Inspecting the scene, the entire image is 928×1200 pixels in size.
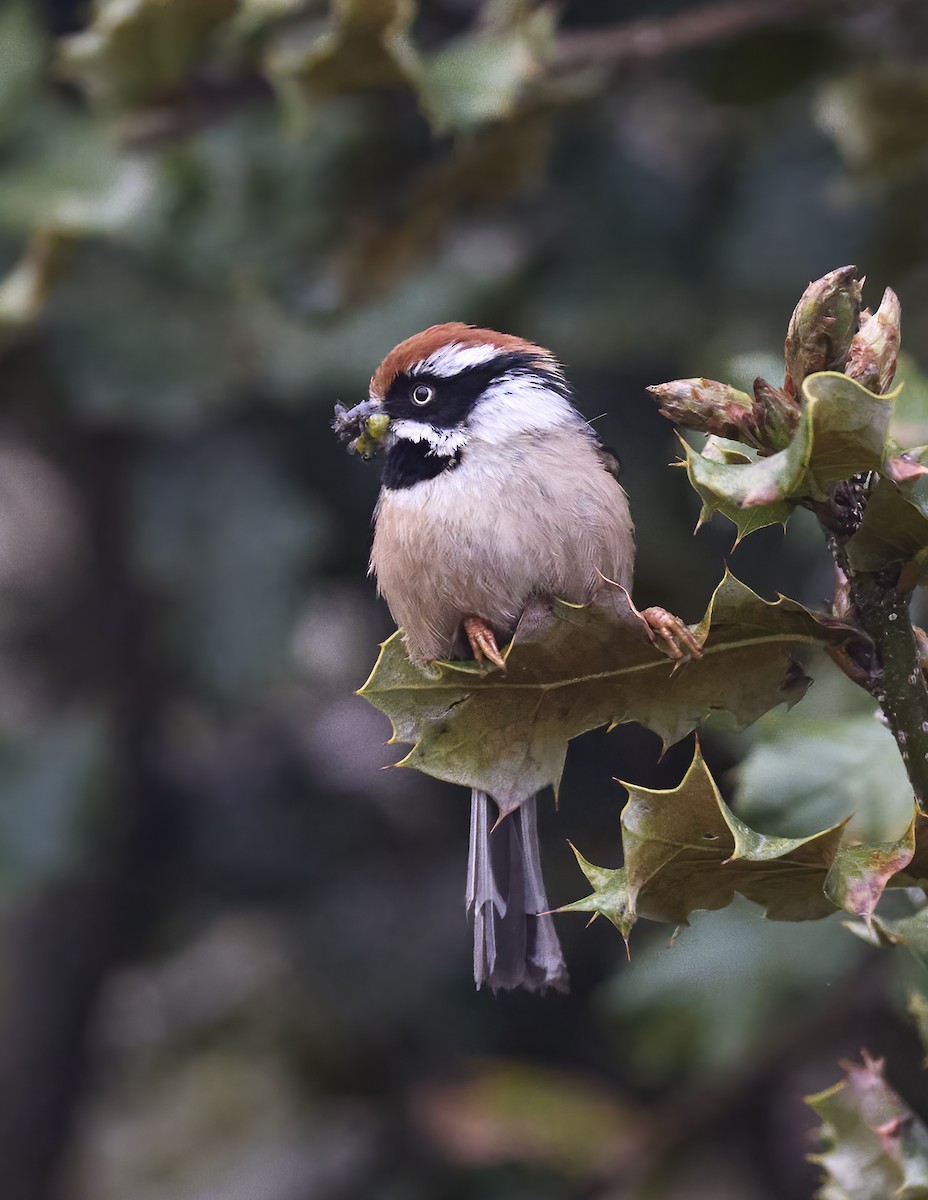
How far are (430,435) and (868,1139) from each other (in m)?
1.15

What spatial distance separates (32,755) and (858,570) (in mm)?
2793

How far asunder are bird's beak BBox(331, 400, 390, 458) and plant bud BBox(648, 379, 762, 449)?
923 mm

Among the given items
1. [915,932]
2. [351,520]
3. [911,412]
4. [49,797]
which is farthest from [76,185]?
[915,932]

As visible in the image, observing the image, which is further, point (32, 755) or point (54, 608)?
point (54, 608)

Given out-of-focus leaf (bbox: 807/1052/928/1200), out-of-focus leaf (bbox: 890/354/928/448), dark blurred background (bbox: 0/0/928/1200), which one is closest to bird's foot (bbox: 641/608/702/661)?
out-of-focus leaf (bbox: 807/1052/928/1200)

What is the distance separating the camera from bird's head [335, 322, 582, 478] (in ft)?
6.79

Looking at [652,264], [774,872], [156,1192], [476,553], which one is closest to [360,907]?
[156,1192]

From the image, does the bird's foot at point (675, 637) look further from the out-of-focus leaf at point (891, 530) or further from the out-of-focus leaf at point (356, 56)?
the out-of-focus leaf at point (356, 56)

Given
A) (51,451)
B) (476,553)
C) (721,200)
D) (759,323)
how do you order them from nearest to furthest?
(476,553) < (759,323) < (721,200) < (51,451)

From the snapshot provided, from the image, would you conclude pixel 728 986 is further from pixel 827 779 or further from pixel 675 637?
pixel 675 637

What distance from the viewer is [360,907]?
401cm

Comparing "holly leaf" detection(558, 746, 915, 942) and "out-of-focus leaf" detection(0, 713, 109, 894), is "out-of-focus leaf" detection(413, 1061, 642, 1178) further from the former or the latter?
"holly leaf" detection(558, 746, 915, 942)

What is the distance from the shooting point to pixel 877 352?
3.91 feet

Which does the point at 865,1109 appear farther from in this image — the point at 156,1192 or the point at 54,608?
the point at 156,1192
